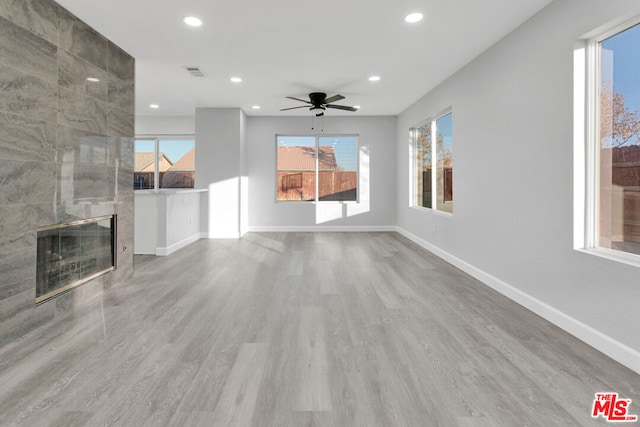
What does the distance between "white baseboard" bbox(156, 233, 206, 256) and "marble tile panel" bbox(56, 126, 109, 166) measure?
2078mm

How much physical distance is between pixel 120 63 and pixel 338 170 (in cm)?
500

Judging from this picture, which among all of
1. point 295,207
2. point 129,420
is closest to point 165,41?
point 129,420

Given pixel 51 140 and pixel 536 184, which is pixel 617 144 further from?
pixel 51 140

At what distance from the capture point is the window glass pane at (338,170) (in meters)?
7.98

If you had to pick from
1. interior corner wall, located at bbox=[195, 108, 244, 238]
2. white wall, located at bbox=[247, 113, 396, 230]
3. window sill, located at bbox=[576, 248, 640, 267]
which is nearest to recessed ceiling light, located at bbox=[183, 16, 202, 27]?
interior corner wall, located at bbox=[195, 108, 244, 238]

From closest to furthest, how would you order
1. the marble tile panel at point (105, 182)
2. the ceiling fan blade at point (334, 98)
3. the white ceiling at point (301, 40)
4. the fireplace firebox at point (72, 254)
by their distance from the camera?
the fireplace firebox at point (72, 254) < the white ceiling at point (301, 40) < the marble tile panel at point (105, 182) < the ceiling fan blade at point (334, 98)

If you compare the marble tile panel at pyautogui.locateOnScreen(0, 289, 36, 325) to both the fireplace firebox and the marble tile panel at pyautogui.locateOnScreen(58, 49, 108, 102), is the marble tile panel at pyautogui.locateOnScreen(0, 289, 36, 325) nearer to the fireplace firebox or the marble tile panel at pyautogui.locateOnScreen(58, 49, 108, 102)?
the fireplace firebox

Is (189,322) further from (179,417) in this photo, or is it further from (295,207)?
(295,207)

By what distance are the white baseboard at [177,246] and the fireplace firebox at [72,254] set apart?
1.54 meters

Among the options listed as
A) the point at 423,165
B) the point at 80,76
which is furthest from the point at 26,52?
the point at 423,165

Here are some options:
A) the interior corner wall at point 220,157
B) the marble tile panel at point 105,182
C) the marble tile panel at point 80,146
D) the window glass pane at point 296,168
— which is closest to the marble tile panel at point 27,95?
the marble tile panel at point 80,146

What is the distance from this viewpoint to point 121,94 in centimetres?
376

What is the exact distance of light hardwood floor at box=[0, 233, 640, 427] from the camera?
1603 mm

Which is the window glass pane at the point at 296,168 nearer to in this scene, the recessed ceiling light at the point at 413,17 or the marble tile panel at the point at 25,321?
the recessed ceiling light at the point at 413,17
